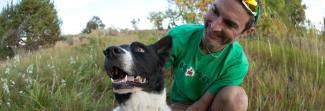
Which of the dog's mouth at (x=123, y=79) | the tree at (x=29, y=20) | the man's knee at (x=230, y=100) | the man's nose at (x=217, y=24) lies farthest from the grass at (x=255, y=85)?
the tree at (x=29, y=20)

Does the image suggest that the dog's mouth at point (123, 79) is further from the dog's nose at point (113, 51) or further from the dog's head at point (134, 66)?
the dog's nose at point (113, 51)

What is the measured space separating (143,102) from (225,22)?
91 cm

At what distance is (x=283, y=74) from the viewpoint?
216 inches

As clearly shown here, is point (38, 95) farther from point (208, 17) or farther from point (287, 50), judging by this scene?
point (287, 50)

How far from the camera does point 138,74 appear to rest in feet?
10.9

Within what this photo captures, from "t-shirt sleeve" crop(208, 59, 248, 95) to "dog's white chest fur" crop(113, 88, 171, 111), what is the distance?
0.65 meters

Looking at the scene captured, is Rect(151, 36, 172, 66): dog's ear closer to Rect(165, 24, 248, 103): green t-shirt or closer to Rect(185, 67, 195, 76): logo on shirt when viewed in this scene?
Rect(165, 24, 248, 103): green t-shirt

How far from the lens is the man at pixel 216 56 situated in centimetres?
385

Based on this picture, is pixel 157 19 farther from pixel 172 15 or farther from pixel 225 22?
pixel 225 22

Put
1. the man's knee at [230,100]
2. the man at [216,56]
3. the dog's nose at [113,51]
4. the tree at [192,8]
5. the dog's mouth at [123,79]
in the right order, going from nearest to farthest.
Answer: the dog's nose at [113,51] → the dog's mouth at [123,79] → the man at [216,56] → the man's knee at [230,100] → the tree at [192,8]

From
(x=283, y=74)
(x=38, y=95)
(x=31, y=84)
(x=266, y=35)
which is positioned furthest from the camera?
(x=266, y=35)

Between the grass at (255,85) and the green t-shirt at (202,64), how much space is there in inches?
33.1

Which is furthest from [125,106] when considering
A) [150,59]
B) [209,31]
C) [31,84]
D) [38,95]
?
[31,84]

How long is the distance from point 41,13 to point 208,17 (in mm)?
18844
